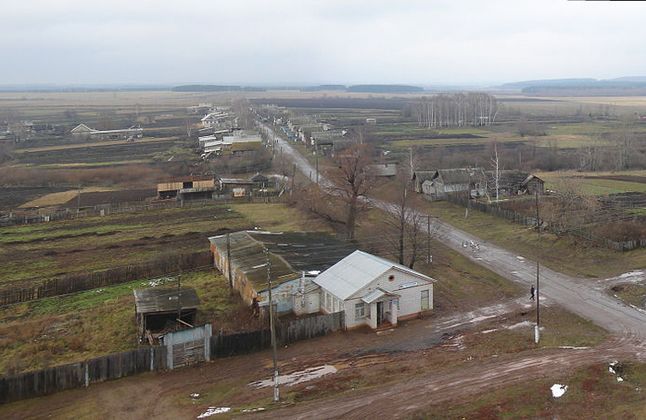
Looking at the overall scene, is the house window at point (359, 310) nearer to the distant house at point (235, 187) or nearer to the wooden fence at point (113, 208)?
the wooden fence at point (113, 208)

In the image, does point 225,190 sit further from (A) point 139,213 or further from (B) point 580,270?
(B) point 580,270

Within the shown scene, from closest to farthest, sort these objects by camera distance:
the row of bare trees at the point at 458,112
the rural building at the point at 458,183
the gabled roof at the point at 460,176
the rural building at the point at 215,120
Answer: the rural building at the point at 458,183 < the gabled roof at the point at 460,176 < the rural building at the point at 215,120 < the row of bare trees at the point at 458,112

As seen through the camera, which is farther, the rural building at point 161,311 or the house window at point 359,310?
the house window at point 359,310

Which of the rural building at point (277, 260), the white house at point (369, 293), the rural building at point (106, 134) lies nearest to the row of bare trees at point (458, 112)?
the rural building at point (106, 134)

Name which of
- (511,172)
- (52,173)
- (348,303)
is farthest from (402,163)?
(348,303)

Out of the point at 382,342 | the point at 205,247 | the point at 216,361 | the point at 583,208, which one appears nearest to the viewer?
the point at 216,361
